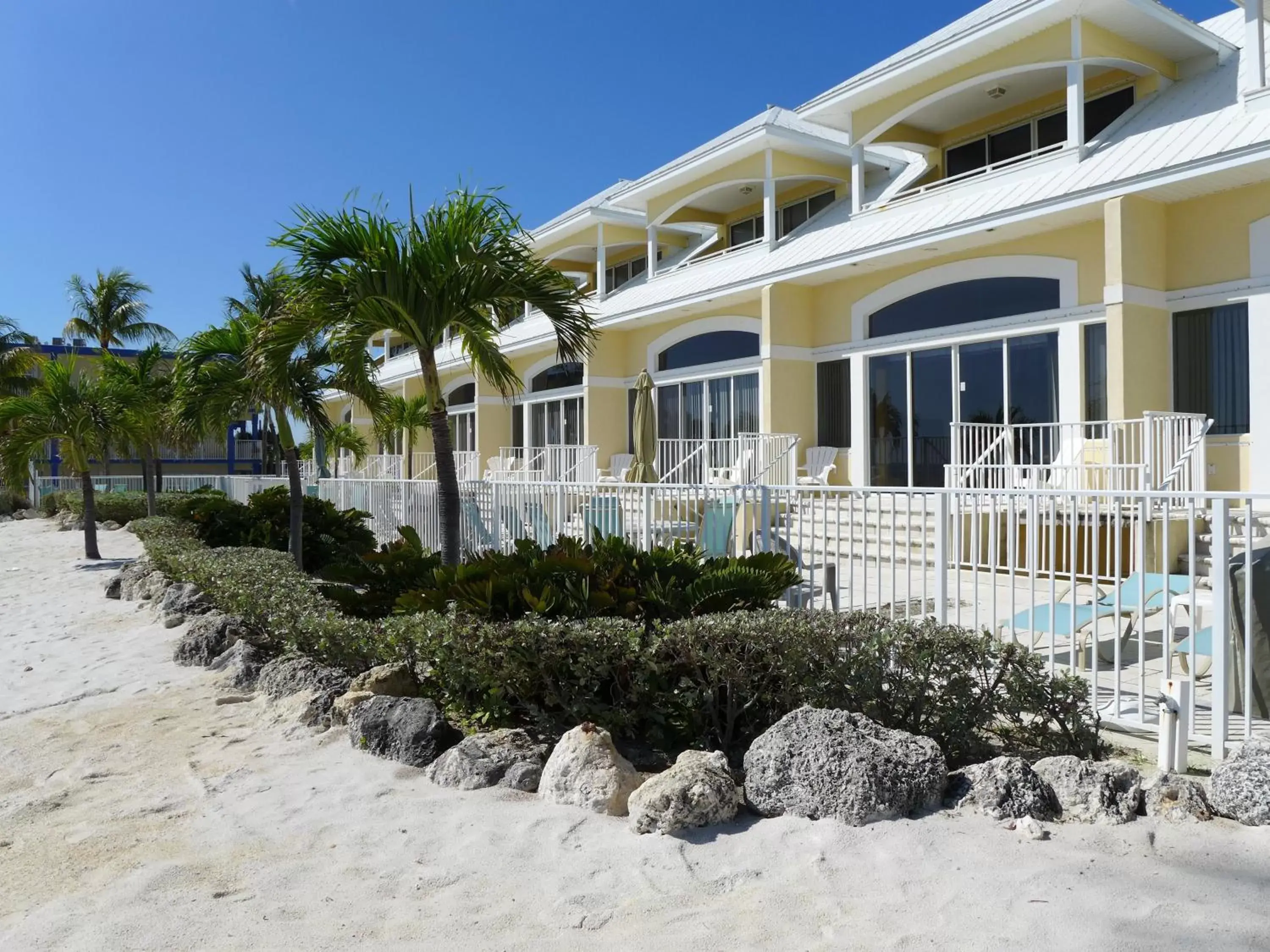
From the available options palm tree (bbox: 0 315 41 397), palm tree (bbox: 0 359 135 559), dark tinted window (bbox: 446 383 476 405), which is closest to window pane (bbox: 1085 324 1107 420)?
palm tree (bbox: 0 359 135 559)

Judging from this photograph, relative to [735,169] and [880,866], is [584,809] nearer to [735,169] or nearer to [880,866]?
[880,866]

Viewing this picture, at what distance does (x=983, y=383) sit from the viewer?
13.5m

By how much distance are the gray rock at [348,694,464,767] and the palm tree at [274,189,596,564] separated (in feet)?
10.3

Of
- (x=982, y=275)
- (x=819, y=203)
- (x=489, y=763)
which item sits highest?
(x=819, y=203)

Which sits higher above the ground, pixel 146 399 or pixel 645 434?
pixel 146 399

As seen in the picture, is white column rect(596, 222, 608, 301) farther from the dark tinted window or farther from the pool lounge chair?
the pool lounge chair

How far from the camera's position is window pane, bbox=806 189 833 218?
62.2ft

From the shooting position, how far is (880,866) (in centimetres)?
340

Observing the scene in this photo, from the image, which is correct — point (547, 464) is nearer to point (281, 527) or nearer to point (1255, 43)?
point (281, 527)

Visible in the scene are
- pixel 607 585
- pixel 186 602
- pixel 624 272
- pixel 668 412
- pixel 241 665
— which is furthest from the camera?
pixel 624 272

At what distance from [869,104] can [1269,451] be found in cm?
847

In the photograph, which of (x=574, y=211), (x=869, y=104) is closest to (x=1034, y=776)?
(x=869, y=104)

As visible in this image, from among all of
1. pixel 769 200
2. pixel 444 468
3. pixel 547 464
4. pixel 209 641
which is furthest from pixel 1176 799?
pixel 769 200

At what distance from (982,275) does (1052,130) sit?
3.14 meters
